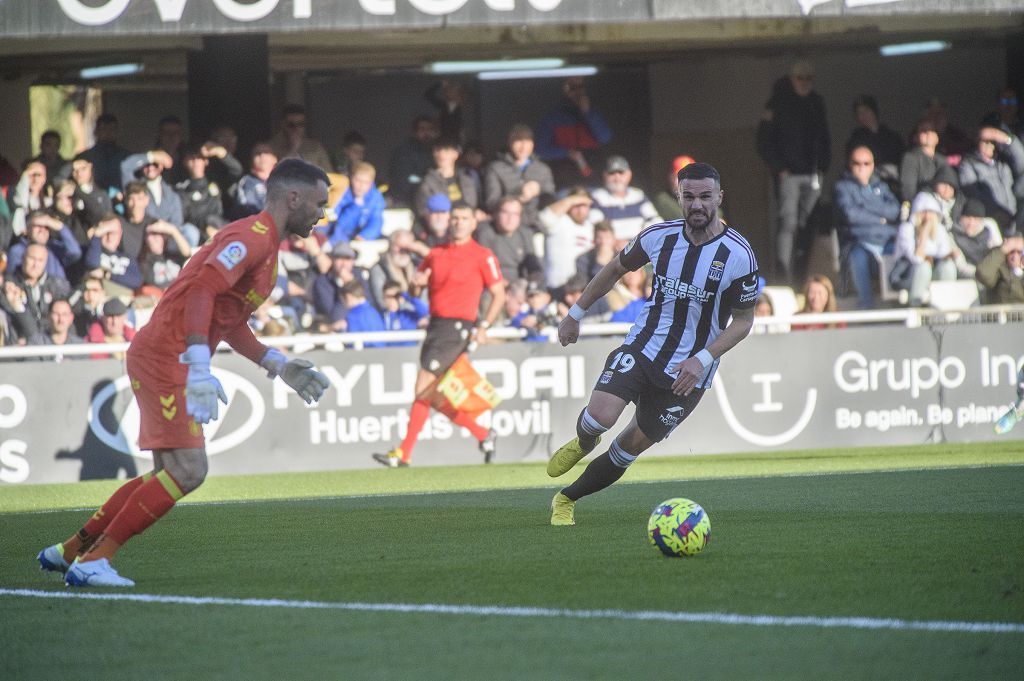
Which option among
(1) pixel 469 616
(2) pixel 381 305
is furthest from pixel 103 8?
(1) pixel 469 616

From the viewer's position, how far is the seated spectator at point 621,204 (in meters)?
18.4

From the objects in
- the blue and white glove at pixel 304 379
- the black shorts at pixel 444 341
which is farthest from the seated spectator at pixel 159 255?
the blue and white glove at pixel 304 379

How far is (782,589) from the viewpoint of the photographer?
6.59 meters

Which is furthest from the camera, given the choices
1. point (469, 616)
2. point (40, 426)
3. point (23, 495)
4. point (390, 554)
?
point (40, 426)

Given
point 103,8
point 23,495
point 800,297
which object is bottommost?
point 23,495

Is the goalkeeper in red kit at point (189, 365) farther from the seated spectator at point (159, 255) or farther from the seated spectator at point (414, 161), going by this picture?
the seated spectator at point (414, 161)

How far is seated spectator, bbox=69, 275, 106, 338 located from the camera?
16016mm

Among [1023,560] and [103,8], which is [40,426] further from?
[1023,560]

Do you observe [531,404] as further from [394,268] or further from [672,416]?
[672,416]

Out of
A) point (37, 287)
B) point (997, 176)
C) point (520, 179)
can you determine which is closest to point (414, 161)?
point (520, 179)

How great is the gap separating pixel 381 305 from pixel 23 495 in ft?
14.8

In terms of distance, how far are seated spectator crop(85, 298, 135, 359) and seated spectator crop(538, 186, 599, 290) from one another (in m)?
4.71

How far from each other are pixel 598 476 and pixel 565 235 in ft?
28.7

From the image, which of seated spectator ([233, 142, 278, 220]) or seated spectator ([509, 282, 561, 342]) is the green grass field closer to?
seated spectator ([509, 282, 561, 342])
